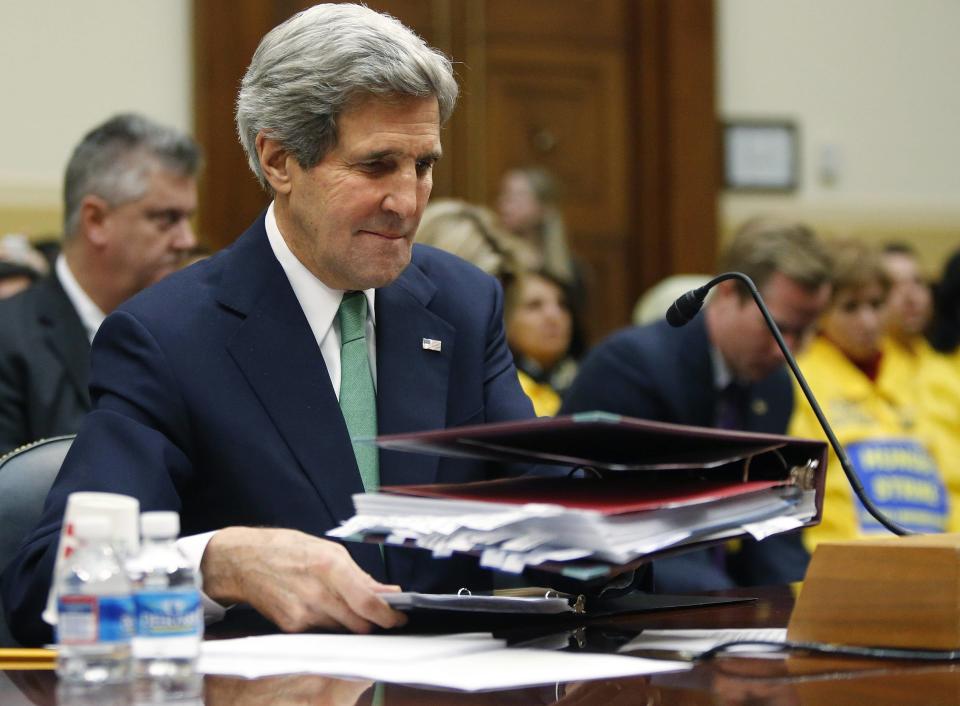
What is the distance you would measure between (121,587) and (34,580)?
45cm

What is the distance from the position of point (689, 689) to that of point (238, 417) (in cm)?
74

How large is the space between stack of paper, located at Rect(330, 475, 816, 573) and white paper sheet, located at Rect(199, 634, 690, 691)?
9 centimetres

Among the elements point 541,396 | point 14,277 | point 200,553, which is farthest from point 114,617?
point 14,277

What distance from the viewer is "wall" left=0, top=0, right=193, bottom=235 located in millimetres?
5242

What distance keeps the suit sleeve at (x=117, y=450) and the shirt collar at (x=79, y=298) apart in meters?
1.80

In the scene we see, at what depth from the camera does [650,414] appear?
3.15m

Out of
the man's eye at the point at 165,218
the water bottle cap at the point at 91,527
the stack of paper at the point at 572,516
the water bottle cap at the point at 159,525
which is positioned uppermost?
the man's eye at the point at 165,218

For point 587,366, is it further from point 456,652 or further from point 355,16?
point 456,652

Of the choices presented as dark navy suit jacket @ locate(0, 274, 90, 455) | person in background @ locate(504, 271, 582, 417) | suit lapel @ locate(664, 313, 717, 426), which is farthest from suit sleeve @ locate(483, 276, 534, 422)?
person in background @ locate(504, 271, 582, 417)

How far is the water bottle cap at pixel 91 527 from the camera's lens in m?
1.05

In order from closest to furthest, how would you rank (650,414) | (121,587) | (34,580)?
(121,587), (34,580), (650,414)

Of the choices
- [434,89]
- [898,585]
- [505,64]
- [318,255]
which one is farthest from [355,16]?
[505,64]

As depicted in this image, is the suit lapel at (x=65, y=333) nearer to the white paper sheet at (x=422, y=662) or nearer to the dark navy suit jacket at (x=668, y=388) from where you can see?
the dark navy suit jacket at (x=668, y=388)

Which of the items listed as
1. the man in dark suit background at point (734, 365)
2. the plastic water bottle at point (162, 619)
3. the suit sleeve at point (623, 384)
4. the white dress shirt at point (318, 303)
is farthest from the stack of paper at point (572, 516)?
the suit sleeve at point (623, 384)
